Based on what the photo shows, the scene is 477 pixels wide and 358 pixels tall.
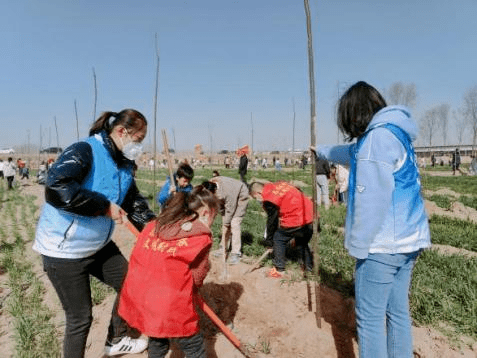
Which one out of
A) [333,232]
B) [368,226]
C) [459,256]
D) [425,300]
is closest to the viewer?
[368,226]

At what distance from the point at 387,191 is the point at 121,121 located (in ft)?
5.54

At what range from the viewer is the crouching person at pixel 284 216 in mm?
4418

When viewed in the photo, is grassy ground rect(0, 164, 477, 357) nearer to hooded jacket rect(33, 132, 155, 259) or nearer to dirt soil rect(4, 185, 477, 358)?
dirt soil rect(4, 185, 477, 358)

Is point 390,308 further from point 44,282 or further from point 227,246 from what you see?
point 44,282

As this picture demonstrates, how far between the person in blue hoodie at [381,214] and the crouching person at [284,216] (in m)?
2.22

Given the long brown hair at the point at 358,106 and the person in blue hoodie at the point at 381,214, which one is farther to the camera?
the long brown hair at the point at 358,106

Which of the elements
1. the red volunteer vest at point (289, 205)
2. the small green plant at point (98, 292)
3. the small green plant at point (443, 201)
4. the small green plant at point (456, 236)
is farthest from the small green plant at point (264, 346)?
the small green plant at point (443, 201)

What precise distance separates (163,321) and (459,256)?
14.0 ft

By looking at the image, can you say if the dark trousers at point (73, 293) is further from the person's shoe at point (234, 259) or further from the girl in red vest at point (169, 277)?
the person's shoe at point (234, 259)

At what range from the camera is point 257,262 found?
4746 mm

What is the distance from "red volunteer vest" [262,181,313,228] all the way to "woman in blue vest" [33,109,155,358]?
2284mm

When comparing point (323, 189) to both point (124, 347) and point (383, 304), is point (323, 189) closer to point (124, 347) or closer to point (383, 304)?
point (124, 347)

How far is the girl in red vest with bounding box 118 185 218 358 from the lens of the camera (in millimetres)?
2102

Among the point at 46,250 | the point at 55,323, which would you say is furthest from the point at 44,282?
the point at 46,250
